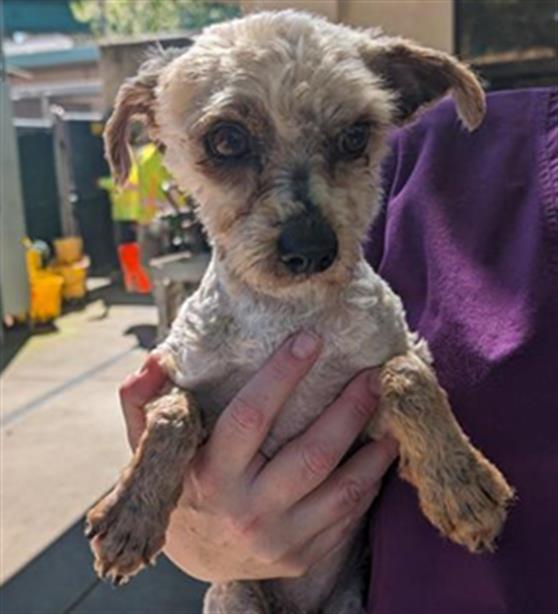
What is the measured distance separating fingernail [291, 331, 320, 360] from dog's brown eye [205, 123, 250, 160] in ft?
0.92

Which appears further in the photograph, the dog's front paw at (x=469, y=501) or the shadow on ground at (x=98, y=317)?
the shadow on ground at (x=98, y=317)

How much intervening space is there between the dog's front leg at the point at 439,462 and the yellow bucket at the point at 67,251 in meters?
Answer: 7.06

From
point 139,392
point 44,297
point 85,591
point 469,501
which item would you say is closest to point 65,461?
point 85,591

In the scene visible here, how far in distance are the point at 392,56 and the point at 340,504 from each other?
71 centimetres

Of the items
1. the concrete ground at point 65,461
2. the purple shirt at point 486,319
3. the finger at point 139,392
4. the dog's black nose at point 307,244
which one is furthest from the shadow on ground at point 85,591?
the dog's black nose at point 307,244

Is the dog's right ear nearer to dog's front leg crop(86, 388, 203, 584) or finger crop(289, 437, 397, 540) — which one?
dog's front leg crop(86, 388, 203, 584)

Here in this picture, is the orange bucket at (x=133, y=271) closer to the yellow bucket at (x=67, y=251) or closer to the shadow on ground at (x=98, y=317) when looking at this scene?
the shadow on ground at (x=98, y=317)

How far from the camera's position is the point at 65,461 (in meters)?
4.26

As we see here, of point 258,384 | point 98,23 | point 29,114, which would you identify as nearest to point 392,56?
point 258,384

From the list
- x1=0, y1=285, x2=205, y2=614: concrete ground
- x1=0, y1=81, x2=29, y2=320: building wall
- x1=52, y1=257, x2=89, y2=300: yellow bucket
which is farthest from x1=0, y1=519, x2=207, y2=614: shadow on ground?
x1=52, y1=257, x2=89, y2=300: yellow bucket

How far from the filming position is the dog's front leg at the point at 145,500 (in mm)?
1283

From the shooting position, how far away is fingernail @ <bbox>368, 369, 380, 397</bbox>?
4.49ft

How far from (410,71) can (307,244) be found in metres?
0.41

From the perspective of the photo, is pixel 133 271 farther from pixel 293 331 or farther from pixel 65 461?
pixel 293 331
